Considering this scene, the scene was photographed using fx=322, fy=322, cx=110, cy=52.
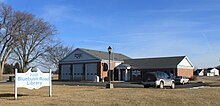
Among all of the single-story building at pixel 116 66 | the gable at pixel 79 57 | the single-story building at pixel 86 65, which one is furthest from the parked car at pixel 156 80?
the gable at pixel 79 57

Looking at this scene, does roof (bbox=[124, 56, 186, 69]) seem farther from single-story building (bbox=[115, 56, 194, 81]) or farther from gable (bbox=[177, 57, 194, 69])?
gable (bbox=[177, 57, 194, 69])

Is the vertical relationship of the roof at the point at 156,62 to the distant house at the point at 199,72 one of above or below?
above

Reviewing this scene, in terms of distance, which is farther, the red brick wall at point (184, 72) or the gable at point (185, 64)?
the gable at point (185, 64)

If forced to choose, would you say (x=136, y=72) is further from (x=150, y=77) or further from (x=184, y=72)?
(x=150, y=77)

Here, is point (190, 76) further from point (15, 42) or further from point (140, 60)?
point (15, 42)

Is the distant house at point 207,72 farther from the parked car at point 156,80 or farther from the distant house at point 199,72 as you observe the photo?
the parked car at point 156,80

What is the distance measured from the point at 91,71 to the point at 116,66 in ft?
15.4

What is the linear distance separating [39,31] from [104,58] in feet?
46.9

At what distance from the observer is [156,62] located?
55.8 metres

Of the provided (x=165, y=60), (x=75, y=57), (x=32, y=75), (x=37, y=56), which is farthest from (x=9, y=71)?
(x=32, y=75)

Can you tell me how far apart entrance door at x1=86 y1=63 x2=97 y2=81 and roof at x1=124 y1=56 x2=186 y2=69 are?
6770mm

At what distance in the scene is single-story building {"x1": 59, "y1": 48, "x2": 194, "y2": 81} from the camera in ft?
177

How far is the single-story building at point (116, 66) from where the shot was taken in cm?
5400

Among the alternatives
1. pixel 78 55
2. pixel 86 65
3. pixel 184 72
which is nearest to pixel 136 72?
pixel 184 72
